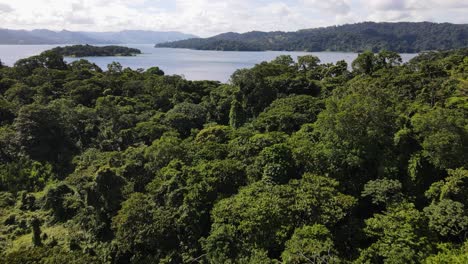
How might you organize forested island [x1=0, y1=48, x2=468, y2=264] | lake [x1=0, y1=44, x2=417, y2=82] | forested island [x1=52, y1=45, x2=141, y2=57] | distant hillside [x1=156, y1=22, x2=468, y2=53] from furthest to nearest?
1. distant hillside [x1=156, y1=22, x2=468, y2=53]
2. forested island [x1=52, y1=45, x2=141, y2=57]
3. lake [x1=0, y1=44, x2=417, y2=82]
4. forested island [x1=0, y1=48, x2=468, y2=264]

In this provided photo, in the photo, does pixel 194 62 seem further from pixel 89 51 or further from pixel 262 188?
pixel 262 188

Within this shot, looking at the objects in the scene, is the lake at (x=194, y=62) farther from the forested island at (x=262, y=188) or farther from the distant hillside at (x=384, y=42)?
the forested island at (x=262, y=188)

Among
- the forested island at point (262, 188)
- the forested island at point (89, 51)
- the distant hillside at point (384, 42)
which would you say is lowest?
the forested island at point (262, 188)

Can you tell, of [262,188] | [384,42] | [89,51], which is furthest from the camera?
[384,42]

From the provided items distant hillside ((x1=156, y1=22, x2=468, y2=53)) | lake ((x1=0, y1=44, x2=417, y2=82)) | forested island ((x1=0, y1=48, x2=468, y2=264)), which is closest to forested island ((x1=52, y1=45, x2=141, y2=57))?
lake ((x1=0, y1=44, x2=417, y2=82))

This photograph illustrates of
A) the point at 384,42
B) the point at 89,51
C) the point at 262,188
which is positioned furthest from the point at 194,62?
the point at 384,42

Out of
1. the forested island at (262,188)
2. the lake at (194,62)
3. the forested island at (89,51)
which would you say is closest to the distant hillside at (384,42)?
the lake at (194,62)

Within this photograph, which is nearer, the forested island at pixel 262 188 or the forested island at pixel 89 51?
the forested island at pixel 262 188

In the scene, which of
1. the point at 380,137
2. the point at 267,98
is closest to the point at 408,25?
the point at 267,98

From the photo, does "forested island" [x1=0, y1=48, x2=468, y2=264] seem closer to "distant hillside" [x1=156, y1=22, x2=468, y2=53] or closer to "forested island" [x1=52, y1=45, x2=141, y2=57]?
"forested island" [x1=52, y1=45, x2=141, y2=57]
